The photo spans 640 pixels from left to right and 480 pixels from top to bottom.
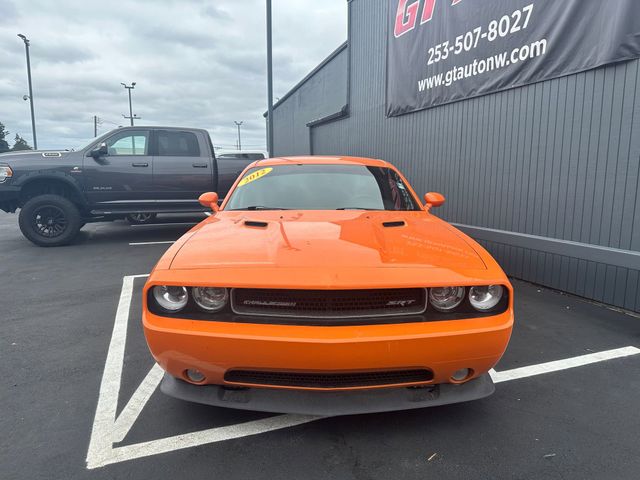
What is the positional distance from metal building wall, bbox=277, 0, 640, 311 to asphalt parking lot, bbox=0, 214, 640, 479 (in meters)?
1.16

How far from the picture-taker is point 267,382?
2.02 metres

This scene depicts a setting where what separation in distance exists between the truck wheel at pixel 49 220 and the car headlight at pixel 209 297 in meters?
6.82

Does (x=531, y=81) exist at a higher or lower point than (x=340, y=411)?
higher

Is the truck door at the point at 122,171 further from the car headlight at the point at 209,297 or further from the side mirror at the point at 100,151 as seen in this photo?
the car headlight at the point at 209,297

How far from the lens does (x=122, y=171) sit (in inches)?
308

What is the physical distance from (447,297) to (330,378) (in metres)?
0.73

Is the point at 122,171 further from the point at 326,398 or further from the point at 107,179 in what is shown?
the point at 326,398

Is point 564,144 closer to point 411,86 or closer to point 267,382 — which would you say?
point 411,86

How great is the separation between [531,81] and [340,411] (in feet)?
16.6

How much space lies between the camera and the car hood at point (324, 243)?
213 cm

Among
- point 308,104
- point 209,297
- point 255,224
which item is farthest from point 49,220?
point 308,104

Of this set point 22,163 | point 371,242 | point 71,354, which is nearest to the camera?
point 371,242

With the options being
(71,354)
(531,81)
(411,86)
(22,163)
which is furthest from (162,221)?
(531,81)

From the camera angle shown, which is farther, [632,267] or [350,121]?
[350,121]
